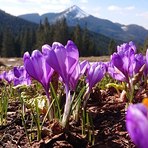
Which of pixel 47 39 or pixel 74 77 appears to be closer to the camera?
pixel 74 77

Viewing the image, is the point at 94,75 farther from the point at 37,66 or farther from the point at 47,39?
the point at 47,39

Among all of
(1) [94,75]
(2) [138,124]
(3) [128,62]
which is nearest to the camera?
(2) [138,124]

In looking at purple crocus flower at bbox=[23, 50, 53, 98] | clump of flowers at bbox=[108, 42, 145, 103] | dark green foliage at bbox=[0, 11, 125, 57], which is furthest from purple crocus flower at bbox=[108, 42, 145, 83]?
dark green foliage at bbox=[0, 11, 125, 57]

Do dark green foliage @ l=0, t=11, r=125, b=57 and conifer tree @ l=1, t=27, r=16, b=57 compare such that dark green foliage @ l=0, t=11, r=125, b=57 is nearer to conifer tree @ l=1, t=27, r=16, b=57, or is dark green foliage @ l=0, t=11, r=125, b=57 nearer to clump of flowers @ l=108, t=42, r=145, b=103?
conifer tree @ l=1, t=27, r=16, b=57

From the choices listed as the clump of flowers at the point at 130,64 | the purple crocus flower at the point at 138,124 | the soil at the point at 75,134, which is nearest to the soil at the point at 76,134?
the soil at the point at 75,134

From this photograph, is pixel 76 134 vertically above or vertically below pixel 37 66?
below

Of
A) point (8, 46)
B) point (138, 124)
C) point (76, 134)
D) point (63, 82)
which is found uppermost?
point (138, 124)

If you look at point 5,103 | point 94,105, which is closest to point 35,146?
point 5,103

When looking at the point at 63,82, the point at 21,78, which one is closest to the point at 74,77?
the point at 63,82

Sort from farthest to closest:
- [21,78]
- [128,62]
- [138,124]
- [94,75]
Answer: [21,78] → [128,62] → [94,75] → [138,124]

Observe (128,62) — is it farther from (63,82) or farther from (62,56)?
(62,56)
